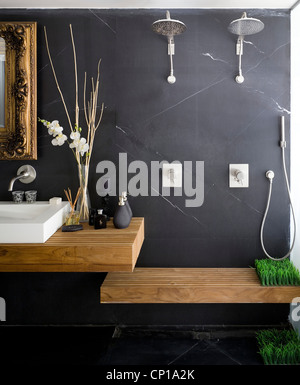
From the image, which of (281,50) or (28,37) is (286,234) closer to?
(281,50)

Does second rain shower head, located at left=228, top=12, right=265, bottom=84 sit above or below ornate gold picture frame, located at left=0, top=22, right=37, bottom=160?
above

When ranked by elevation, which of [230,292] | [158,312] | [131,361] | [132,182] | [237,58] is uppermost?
[237,58]

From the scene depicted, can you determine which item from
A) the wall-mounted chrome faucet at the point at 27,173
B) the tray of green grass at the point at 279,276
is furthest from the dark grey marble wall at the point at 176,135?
the tray of green grass at the point at 279,276

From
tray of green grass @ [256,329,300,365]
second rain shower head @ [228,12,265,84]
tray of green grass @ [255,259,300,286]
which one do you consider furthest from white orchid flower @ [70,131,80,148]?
tray of green grass @ [256,329,300,365]

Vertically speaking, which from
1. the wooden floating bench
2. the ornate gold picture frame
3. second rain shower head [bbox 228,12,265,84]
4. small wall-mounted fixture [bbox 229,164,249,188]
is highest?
second rain shower head [bbox 228,12,265,84]

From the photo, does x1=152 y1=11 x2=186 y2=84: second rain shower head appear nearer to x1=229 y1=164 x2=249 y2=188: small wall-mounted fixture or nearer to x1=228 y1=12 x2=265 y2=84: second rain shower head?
x1=228 y1=12 x2=265 y2=84: second rain shower head

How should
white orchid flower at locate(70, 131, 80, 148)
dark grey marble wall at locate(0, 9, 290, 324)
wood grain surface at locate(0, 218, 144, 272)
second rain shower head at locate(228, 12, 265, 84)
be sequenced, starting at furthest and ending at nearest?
1. dark grey marble wall at locate(0, 9, 290, 324)
2. white orchid flower at locate(70, 131, 80, 148)
3. second rain shower head at locate(228, 12, 265, 84)
4. wood grain surface at locate(0, 218, 144, 272)

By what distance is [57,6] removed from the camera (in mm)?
2412

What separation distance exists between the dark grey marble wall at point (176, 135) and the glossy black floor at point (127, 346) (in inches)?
3.1

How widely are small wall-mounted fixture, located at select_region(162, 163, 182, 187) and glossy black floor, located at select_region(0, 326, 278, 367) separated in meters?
1.09

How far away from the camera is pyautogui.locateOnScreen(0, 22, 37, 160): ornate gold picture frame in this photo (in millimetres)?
2357

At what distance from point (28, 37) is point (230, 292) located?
86.6 inches
